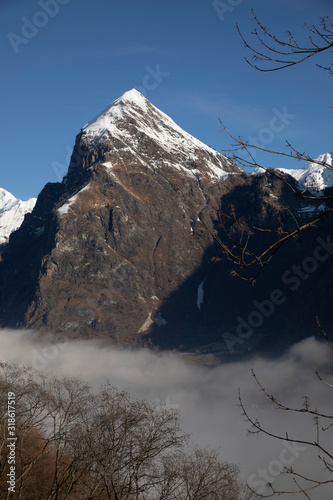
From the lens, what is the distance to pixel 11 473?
1151 inches

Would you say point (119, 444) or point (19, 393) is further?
point (19, 393)

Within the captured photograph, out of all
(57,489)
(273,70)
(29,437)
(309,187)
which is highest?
(273,70)

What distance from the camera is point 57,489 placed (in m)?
28.7

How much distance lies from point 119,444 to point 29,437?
6.86 m

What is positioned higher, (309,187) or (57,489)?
(309,187)

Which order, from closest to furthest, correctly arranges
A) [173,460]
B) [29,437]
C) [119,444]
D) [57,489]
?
[57,489], [119,444], [29,437], [173,460]

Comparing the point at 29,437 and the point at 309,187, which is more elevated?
the point at 309,187

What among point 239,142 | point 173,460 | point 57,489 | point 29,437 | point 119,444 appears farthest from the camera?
point 173,460

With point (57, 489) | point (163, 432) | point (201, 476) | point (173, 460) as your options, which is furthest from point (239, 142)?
point (173, 460)

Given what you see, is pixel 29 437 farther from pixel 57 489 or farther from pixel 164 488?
pixel 164 488

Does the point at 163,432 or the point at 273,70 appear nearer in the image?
the point at 273,70

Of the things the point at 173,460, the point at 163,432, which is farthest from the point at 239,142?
the point at 173,460

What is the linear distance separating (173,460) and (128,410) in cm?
784

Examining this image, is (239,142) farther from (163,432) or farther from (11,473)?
(163,432)
